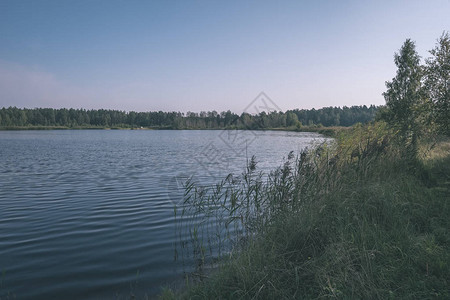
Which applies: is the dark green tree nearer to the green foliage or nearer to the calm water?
the green foliage

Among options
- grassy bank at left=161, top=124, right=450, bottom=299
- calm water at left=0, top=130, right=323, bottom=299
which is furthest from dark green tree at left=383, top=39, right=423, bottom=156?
calm water at left=0, top=130, right=323, bottom=299

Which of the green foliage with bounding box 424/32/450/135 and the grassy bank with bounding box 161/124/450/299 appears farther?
the green foliage with bounding box 424/32/450/135

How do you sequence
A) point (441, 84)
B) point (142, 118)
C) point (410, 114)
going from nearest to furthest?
point (441, 84) → point (410, 114) → point (142, 118)

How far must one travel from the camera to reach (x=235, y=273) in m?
4.07

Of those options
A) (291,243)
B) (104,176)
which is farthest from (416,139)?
(104,176)

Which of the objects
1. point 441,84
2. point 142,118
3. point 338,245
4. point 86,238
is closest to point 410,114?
point 441,84

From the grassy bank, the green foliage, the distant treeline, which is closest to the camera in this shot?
the grassy bank

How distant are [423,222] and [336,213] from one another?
178cm

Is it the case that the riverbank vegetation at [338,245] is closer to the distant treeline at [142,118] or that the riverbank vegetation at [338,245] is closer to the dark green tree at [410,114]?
the dark green tree at [410,114]

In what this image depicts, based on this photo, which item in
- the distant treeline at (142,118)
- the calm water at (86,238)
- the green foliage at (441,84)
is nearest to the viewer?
the calm water at (86,238)

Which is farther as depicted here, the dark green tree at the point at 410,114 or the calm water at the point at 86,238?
the dark green tree at the point at 410,114

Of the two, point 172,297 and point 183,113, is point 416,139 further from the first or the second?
point 183,113

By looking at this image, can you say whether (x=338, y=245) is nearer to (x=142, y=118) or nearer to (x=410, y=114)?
(x=410, y=114)

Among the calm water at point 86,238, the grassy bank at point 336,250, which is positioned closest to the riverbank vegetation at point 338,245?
the grassy bank at point 336,250
